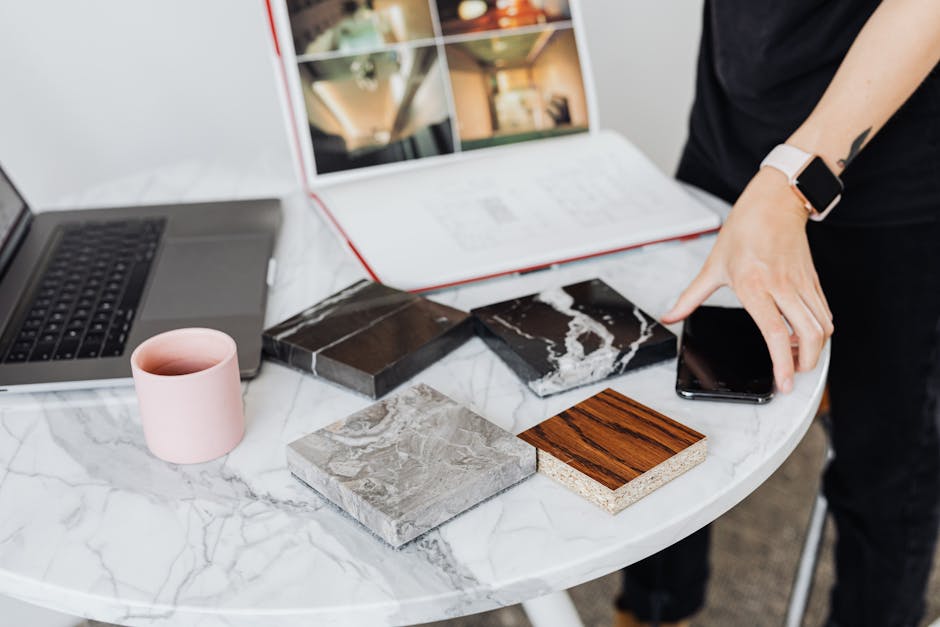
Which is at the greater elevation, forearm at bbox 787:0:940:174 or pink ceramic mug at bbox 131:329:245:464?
forearm at bbox 787:0:940:174

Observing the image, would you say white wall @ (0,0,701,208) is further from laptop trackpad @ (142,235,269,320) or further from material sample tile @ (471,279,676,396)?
material sample tile @ (471,279,676,396)

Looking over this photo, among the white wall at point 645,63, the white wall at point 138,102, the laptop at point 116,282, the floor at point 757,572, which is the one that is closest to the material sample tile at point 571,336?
the laptop at point 116,282

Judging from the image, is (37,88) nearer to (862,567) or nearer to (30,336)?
(30,336)

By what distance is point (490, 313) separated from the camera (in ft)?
2.59

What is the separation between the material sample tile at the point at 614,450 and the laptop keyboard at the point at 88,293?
38 cm

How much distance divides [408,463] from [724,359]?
29 centimetres

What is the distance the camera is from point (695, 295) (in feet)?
2.59

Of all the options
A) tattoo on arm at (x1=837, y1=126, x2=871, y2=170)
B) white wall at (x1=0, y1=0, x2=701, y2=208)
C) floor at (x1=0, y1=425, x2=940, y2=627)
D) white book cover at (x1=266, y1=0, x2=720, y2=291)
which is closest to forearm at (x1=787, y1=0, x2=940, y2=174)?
tattoo on arm at (x1=837, y1=126, x2=871, y2=170)

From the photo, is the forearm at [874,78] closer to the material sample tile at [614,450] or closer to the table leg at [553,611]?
the material sample tile at [614,450]

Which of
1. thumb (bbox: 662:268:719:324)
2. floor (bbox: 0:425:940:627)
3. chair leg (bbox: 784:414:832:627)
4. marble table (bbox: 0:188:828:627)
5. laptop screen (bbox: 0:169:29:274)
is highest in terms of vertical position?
laptop screen (bbox: 0:169:29:274)

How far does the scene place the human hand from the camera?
728 mm

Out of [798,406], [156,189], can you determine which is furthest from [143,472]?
[156,189]

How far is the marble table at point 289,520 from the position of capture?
0.54 m

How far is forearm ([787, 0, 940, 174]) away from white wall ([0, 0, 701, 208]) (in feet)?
2.05
